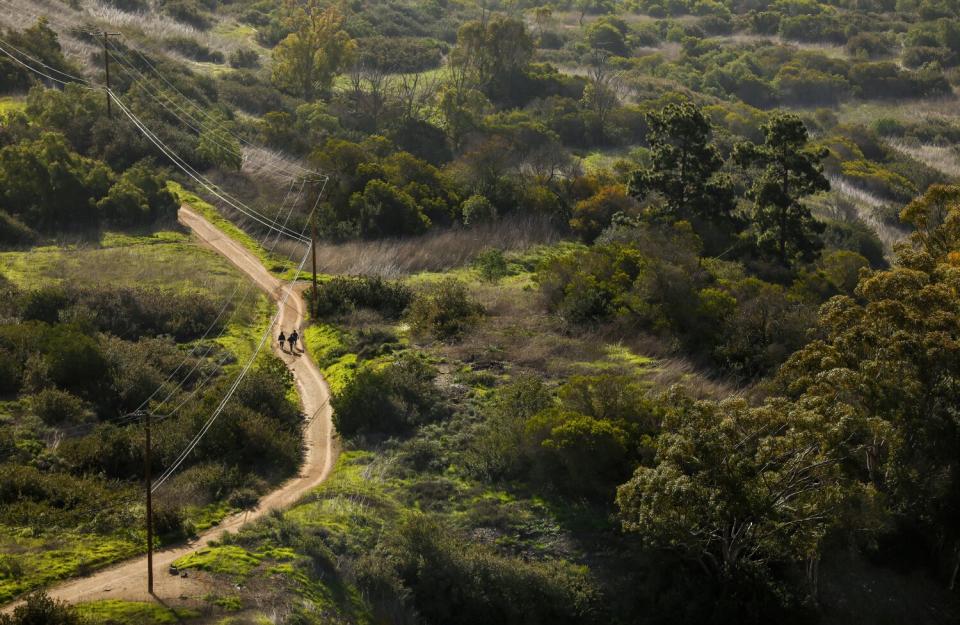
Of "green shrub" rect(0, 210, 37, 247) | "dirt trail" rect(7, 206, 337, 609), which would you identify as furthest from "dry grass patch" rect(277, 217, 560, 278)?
"green shrub" rect(0, 210, 37, 247)

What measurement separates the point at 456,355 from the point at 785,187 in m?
18.1

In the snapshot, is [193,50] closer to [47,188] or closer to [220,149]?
[220,149]

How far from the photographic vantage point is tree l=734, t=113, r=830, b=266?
4781 centimetres

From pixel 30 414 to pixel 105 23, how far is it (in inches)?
1949

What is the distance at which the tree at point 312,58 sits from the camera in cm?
7469

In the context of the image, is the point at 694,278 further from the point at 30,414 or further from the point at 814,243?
the point at 30,414

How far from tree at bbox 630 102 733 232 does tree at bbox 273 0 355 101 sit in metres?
30.2

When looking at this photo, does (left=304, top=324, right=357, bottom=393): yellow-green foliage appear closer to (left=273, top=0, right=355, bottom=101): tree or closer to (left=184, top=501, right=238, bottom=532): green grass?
(left=184, top=501, right=238, bottom=532): green grass

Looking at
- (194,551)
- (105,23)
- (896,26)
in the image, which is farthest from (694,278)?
(896,26)

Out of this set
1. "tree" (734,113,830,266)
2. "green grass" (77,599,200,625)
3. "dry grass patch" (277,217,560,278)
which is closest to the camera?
"green grass" (77,599,200,625)

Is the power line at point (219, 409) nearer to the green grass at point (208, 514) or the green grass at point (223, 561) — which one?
the green grass at point (208, 514)

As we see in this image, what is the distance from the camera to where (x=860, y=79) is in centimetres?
9444

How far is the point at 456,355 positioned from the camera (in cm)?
3931

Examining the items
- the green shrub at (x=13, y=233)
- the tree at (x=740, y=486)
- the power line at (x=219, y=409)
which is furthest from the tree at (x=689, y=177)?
the green shrub at (x=13, y=233)
